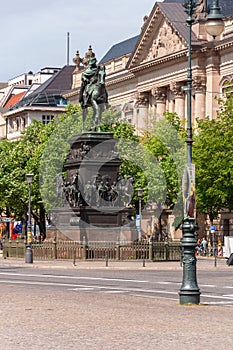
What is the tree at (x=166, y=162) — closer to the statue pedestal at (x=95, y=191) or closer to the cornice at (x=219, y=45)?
the cornice at (x=219, y=45)

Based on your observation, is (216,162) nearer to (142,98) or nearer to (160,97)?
(160,97)

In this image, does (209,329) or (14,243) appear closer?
(209,329)

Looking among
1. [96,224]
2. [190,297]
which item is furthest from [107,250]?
[190,297]

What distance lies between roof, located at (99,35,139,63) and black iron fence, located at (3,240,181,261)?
86.5m

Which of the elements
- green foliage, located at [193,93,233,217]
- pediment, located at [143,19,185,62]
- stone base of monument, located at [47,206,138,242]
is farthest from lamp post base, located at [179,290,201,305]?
pediment, located at [143,19,185,62]

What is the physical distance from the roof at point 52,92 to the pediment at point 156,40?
4186 cm

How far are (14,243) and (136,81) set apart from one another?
66103 millimetres

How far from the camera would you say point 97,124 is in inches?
2050

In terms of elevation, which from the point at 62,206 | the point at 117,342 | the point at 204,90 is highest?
the point at 204,90

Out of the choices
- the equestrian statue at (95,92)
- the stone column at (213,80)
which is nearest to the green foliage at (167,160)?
the stone column at (213,80)

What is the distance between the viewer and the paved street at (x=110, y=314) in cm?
1780

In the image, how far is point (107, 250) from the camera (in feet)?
171

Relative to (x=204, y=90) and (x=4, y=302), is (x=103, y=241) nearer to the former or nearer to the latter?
(x=4, y=302)

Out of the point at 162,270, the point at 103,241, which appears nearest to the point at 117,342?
the point at 162,270
